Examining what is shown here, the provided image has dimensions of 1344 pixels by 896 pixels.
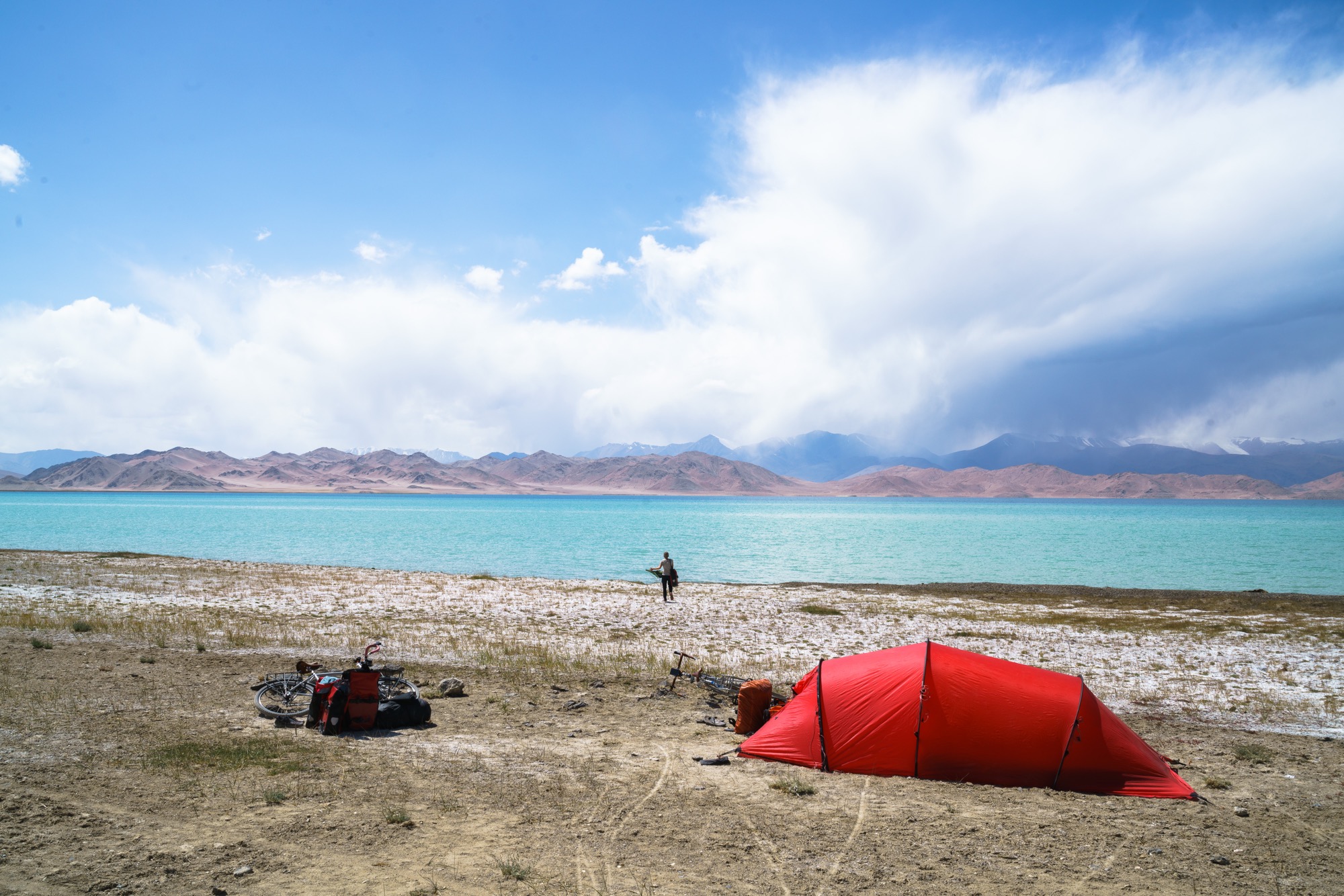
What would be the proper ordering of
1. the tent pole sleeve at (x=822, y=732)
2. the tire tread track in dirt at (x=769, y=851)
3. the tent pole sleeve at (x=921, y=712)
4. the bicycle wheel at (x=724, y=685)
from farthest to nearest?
the bicycle wheel at (x=724, y=685)
the tent pole sleeve at (x=822, y=732)
the tent pole sleeve at (x=921, y=712)
the tire tread track in dirt at (x=769, y=851)

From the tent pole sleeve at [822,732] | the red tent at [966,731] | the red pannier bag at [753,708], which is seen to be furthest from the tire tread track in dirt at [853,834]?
the red pannier bag at [753,708]

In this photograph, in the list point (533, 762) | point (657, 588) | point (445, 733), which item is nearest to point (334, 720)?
point (445, 733)

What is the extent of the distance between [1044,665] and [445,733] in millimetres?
14530

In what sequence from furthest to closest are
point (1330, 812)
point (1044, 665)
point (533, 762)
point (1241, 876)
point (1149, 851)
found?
point (1044, 665), point (533, 762), point (1330, 812), point (1149, 851), point (1241, 876)

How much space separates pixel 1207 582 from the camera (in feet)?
149

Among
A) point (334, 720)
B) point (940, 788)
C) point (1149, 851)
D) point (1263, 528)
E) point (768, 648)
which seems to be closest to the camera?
point (1149, 851)

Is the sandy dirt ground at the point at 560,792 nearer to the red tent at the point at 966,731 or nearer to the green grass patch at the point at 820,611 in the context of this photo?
the red tent at the point at 966,731

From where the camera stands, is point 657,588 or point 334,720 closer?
point 334,720

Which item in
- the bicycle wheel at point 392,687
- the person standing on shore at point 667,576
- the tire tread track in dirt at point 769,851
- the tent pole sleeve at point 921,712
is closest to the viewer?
the tire tread track in dirt at point 769,851

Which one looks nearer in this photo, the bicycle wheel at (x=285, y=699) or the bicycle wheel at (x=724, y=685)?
the bicycle wheel at (x=285, y=699)

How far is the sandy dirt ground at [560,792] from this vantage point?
720cm

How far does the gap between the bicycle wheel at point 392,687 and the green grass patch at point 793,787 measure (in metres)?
6.83

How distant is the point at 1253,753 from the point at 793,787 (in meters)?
7.61

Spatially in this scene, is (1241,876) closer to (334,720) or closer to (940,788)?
(940,788)
